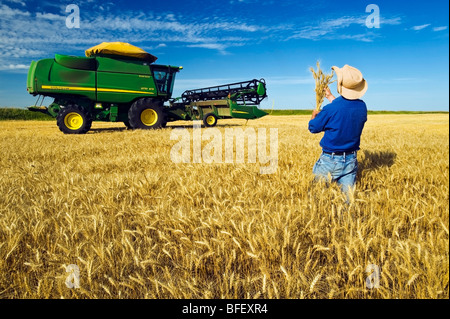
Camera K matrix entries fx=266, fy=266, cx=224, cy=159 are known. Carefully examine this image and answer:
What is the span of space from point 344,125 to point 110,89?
36.3 feet

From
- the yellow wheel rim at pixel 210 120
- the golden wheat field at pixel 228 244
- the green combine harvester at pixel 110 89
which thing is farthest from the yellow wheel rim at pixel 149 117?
the golden wheat field at pixel 228 244

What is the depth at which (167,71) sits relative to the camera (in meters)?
13.1

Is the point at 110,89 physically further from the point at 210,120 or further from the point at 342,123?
the point at 342,123

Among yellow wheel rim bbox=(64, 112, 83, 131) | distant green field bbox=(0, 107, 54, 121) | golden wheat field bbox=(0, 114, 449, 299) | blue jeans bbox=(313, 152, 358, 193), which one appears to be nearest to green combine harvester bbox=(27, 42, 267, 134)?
yellow wheel rim bbox=(64, 112, 83, 131)

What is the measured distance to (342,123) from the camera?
2920mm

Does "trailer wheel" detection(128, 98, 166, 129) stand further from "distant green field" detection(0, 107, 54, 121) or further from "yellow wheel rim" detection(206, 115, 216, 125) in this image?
"distant green field" detection(0, 107, 54, 121)

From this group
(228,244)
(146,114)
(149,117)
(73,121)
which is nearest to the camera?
(228,244)

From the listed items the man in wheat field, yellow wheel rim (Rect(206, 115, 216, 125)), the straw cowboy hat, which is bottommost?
the man in wheat field

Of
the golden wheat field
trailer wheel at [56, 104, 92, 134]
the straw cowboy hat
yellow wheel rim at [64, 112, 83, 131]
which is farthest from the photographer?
yellow wheel rim at [64, 112, 83, 131]

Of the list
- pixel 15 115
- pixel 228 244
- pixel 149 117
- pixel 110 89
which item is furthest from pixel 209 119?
pixel 15 115

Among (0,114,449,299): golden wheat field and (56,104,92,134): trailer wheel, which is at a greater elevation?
(56,104,92,134): trailer wheel

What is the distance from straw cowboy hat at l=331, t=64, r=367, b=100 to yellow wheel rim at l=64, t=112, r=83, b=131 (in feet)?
35.9

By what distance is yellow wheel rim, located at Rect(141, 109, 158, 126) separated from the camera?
12.4m
